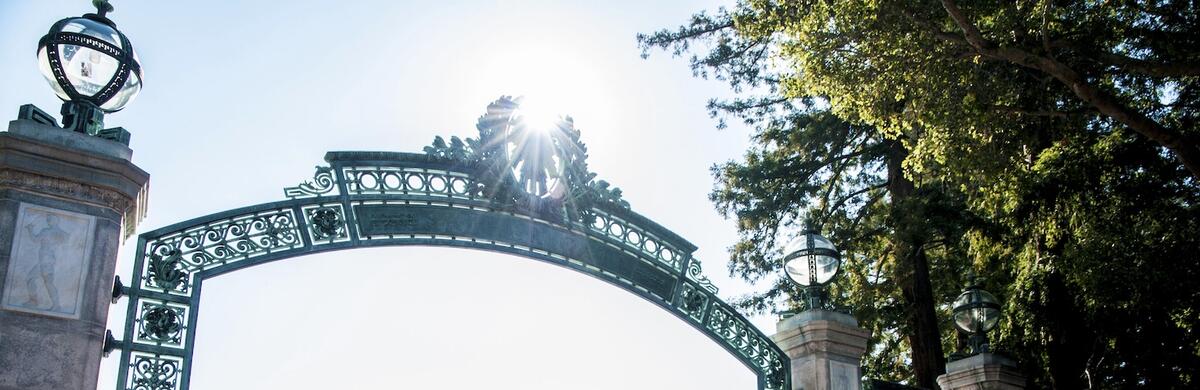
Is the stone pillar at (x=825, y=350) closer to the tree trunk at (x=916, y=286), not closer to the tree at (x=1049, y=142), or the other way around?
the tree at (x=1049, y=142)

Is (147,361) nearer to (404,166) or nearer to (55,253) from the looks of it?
(55,253)

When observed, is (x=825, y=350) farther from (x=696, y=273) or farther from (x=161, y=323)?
(x=161, y=323)

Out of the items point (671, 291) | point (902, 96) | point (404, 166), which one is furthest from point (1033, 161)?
point (404, 166)

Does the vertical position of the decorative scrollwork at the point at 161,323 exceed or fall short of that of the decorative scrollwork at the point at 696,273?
it falls short

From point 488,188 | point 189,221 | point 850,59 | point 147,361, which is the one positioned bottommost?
point 147,361

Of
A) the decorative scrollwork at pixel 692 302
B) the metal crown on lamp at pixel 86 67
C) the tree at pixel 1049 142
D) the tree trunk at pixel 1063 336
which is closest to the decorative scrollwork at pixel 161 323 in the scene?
the metal crown on lamp at pixel 86 67

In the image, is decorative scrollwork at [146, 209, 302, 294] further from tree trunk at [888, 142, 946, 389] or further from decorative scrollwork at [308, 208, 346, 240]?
tree trunk at [888, 142, 946, 389]

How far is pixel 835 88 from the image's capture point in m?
10.9

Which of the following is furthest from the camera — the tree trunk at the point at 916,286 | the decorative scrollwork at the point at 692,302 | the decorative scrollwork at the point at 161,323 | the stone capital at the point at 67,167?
the tree trunk at the point at 916,286

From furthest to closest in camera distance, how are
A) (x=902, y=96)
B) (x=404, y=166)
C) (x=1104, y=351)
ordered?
(x=1104, y=351)
(x=902, y=96)
(x=404, y=166)

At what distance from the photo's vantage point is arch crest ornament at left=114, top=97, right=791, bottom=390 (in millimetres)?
7298

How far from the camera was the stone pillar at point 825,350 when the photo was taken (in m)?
9.04

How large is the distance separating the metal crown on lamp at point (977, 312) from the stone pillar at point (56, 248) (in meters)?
7.39

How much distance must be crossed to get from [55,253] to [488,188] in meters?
3.29
